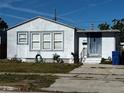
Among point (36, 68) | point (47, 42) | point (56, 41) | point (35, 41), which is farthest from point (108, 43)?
point (36, 68)

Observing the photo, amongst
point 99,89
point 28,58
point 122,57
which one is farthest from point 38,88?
point 28,58

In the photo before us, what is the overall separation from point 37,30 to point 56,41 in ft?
6.61

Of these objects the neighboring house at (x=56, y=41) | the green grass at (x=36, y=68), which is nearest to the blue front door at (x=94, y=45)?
the neighboring house at (x=56, y=41)

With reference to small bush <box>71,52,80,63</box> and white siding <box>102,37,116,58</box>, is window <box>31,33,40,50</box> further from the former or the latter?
white siding <box>102,37,116,58</box>

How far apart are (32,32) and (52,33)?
5.98ft

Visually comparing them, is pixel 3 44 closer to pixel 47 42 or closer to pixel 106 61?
pixel 47 42

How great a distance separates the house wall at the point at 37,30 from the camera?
3322cm

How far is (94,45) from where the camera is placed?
33750 millimetres

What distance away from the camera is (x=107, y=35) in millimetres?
33344

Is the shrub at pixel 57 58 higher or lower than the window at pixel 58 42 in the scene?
lower

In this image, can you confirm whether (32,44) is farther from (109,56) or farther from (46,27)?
(109,56)

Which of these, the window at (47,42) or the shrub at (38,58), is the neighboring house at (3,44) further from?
the window at (47,42)

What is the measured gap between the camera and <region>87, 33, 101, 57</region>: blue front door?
33656 mm

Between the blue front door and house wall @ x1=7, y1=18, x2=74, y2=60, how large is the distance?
1790 mm
